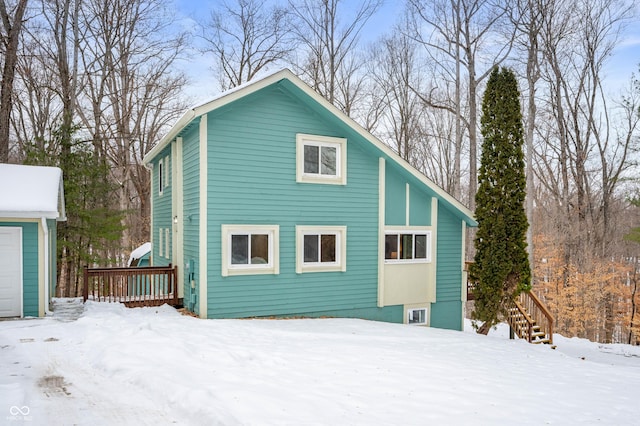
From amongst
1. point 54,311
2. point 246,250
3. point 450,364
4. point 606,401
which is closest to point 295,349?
point 450,364

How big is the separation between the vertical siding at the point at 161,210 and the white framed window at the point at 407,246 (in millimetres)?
6440

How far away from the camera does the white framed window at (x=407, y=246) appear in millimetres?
12133

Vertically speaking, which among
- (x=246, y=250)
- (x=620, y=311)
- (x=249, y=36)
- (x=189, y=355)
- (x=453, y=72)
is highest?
(x=249, y=36)

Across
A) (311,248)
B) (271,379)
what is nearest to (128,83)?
(311,248)

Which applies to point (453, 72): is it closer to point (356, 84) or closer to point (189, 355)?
point (356, 84)

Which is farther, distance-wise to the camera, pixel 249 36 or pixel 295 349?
pixel 249 36

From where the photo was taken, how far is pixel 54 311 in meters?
9.53

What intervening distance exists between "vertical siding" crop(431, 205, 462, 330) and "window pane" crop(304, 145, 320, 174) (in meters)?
4.12

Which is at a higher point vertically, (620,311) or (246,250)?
(246,250)

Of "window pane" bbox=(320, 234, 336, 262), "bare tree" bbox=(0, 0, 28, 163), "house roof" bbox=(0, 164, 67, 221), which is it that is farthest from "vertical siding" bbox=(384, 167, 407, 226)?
"bare tree" bbox=(0, 0, 28, 163)

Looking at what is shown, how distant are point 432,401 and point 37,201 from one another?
27.3 ft

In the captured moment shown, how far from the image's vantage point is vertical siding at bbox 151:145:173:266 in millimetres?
13234

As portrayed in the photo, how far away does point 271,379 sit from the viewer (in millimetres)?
5504

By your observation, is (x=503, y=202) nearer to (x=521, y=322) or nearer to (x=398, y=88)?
(x=521, y=322)
